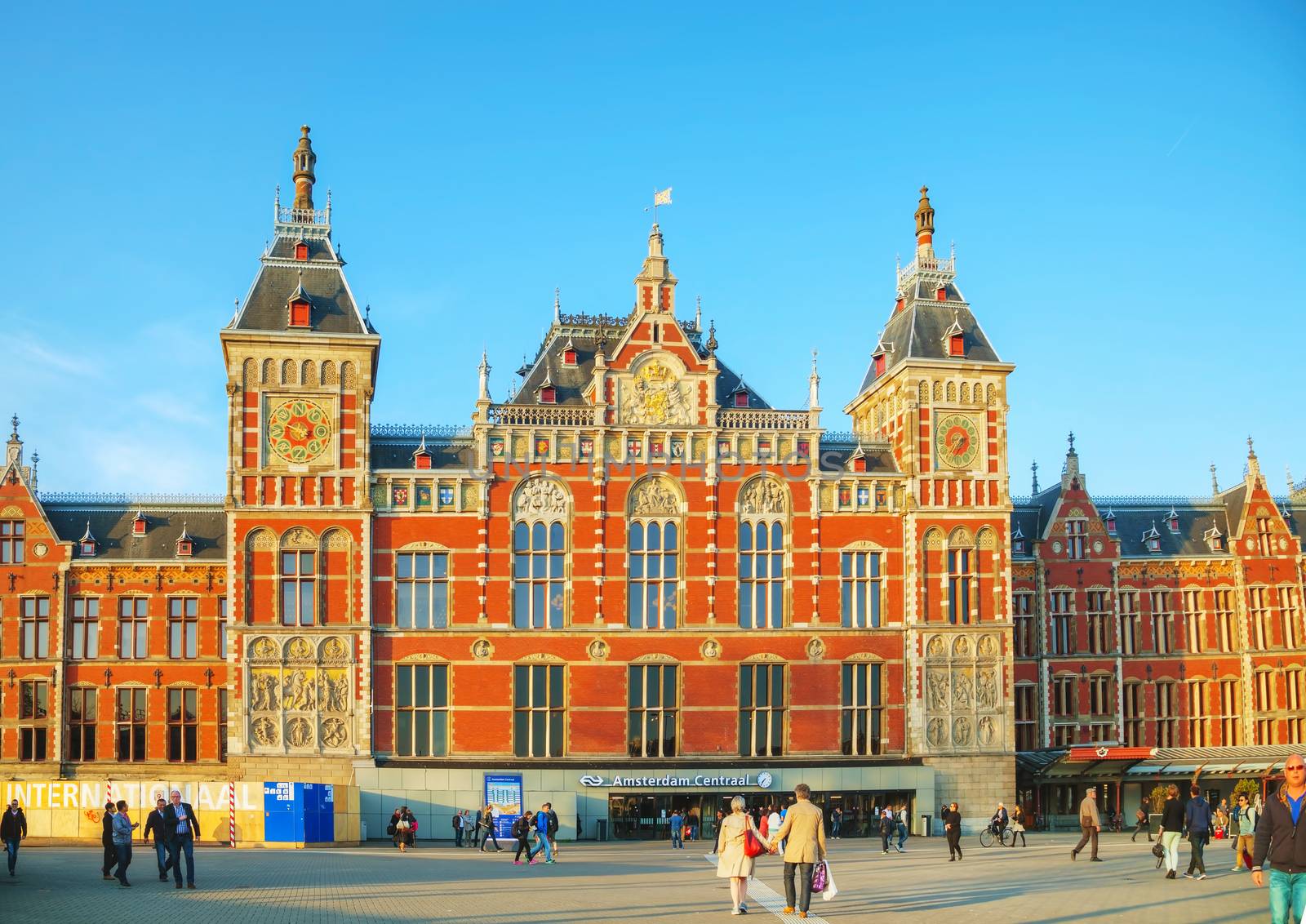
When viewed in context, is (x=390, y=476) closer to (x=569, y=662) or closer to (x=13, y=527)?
(x=569, y=662)

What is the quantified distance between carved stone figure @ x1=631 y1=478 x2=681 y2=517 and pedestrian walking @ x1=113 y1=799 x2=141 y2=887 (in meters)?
28.2

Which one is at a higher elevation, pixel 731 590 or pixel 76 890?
pixel 731 590

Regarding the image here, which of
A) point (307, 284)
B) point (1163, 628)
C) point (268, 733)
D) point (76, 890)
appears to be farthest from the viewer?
point (1163, 628)

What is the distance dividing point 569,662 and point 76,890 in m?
27.5

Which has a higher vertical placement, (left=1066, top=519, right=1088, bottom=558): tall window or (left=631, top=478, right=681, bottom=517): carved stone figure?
(left=631, top=478, right=681, bottom=517): carved stone figure

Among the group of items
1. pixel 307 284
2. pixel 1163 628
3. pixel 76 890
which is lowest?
pixel 76 890

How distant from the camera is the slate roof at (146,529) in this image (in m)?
57.4

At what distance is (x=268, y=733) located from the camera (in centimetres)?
5103

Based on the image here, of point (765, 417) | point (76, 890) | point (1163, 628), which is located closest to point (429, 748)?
point (765, 417)

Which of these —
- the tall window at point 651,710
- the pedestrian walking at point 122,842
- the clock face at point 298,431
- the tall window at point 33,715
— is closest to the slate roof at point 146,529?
the tall window at point 33,715

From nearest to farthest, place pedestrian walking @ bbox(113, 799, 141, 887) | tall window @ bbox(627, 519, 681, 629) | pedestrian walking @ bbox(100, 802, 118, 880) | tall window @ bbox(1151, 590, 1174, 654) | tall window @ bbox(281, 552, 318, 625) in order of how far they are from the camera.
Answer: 1. pedestrian walking @ bbox(113, 799, 141, 887)
2. pedestrian walking @ bbox(100, 802, 118, 880)
3. tall window @ bbox(281, 552, 318, 625)
4. tall window @ bbox(627, 519, 681, 629)
5. tall window @ bbox(1151, 590, 1174, 654)

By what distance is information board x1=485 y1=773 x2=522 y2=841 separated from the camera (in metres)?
46.2

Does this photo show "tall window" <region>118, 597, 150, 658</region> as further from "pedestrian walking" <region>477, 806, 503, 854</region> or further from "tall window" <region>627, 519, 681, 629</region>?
"tall window" <region>627, 519, 681, 629</region>

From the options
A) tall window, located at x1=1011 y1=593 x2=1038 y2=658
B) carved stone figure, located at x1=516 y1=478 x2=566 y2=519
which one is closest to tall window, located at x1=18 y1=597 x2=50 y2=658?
carved stone figure, located at x1=516 y1=478 x2=566 y2=519
